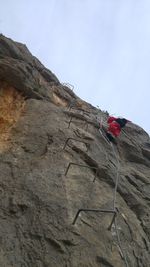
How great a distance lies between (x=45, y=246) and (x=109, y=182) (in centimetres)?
403

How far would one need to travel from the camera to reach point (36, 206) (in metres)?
7.90

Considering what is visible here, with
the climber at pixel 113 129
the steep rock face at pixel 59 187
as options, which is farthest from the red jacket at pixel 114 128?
the steep rock face at pixel 59 187

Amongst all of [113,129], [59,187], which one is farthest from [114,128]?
[59,187]

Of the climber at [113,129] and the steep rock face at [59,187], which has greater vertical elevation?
the climber at [113,129]

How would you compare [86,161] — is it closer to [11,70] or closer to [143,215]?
[143,215]

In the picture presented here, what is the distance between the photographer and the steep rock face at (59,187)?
7180 millimetres

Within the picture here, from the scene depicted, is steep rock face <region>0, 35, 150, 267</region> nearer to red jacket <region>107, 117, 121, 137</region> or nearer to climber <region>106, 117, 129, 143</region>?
climber <region>106, 117, 129, 143</region>

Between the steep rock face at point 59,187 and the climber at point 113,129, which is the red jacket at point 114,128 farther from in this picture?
the steep rock face at point 59,187

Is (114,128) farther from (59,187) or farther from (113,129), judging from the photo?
(59,187)

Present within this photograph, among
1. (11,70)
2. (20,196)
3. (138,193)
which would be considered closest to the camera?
(20,196)

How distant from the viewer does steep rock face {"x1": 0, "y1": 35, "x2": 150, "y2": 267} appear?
718cm

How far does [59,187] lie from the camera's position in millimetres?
8812

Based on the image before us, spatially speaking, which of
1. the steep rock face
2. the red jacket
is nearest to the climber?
the red jacket

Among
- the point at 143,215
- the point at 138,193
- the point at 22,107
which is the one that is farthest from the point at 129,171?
the point at 22,107
